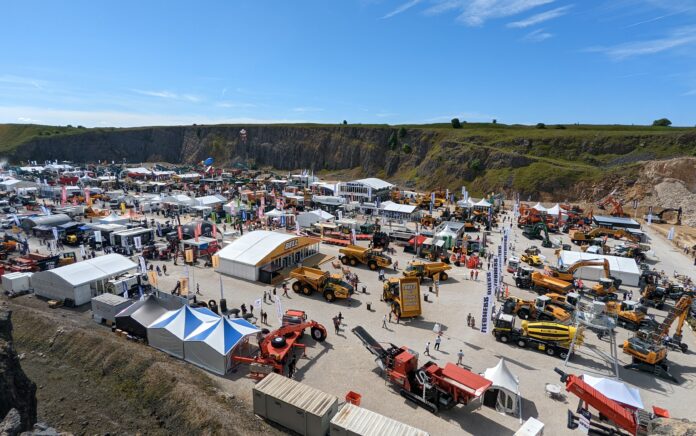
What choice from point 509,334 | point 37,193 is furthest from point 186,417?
point 37,193

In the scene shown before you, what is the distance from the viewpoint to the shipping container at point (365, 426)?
10.7 metres

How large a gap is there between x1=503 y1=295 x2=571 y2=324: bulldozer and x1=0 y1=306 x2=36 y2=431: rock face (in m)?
21.1

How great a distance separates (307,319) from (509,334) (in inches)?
400

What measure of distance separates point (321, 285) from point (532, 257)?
19100 mm

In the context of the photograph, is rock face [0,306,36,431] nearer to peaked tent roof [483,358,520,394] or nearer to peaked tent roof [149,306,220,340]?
peaked tent roof [149,306,220,340]

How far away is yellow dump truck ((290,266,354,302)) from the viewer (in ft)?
73.0

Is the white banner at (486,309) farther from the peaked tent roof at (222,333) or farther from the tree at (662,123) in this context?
the tree at (662,123)

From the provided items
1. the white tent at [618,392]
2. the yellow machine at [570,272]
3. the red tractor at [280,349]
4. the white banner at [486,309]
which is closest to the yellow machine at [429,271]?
the yellow machine at [570,272]

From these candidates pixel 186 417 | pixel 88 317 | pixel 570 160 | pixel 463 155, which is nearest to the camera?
pixel 186 417

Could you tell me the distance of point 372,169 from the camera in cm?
9581

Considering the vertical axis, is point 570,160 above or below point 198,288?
above

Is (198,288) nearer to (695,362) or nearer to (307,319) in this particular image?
(307,319)

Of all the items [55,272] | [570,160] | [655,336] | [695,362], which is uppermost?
[570,160]

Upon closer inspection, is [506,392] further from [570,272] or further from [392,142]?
[392,142]
